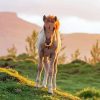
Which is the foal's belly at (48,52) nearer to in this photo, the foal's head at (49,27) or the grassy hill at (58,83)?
the foal's head at (49,27)

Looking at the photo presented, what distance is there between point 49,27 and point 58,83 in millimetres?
20444

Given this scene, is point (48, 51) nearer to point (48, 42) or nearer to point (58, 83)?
point (48, 42)

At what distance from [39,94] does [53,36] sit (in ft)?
8.85

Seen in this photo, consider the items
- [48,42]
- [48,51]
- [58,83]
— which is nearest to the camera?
[48,42]

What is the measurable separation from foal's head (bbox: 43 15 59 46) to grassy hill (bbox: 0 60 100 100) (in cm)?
246

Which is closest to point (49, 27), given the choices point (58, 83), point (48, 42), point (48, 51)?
point (48, 42)

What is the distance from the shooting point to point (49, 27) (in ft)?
65.6

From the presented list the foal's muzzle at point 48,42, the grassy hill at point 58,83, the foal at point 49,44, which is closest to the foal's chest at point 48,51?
the foal at point 49,44

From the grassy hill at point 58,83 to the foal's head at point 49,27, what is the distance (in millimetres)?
2460

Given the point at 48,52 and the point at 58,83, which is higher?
the point at 48,52

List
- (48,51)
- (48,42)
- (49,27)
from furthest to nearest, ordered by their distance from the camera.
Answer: (48,51) → (49,27) → (48,42)

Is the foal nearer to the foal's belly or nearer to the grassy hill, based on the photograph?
the foal's belly

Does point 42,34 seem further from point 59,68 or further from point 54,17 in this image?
point 59,68

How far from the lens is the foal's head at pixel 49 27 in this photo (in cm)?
1981
